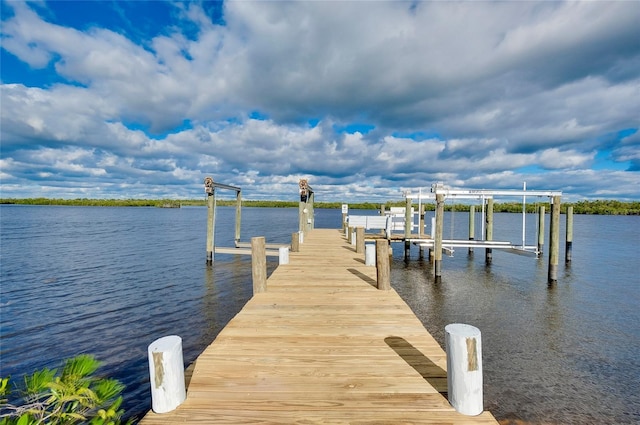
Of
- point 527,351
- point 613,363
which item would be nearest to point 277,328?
point 527,351

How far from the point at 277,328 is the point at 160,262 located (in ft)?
57.0

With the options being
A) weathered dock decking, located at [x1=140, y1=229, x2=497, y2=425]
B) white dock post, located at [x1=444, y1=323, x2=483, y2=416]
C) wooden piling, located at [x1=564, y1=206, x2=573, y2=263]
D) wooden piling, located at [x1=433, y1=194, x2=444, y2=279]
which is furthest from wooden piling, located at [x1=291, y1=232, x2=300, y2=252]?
wooden piling, located at [x1=564, y1=206, x2=573, y2=263]

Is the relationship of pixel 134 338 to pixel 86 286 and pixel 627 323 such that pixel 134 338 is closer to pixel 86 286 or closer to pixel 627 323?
pixel 86 286

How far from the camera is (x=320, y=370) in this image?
3684 mm

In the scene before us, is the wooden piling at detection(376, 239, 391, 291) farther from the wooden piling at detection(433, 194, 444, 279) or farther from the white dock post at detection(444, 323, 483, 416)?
the wooden piling at detection(433, 194, 444, 279)

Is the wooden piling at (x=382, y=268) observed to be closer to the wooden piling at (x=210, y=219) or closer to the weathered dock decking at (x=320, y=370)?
the weathered dock decking at (x=320, y=370)

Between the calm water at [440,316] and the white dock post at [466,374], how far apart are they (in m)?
3.56

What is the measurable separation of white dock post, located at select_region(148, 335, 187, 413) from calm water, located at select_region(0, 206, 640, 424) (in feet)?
11.8

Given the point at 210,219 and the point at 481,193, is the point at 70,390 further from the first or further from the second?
the point at 481,193

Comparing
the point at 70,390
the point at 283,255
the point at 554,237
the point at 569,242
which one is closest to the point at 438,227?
the point at 554,237

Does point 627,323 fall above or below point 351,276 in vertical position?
below

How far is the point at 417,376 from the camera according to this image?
3.53 metres

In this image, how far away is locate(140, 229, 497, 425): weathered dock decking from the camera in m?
2.88

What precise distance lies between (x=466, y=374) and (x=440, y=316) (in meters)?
8.31
